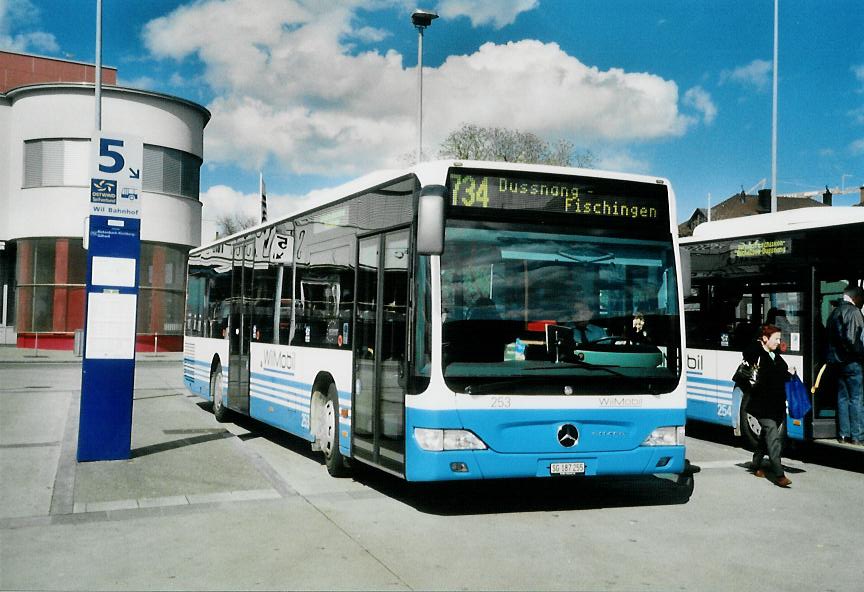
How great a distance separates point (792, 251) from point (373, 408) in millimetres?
6071

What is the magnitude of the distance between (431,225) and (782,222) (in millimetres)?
6466

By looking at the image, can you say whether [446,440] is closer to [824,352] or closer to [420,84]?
[824,352]

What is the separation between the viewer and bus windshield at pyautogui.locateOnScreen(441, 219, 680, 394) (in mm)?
7723

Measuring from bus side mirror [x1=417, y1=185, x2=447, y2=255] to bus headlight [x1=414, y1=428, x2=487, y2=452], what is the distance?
4.88 feet

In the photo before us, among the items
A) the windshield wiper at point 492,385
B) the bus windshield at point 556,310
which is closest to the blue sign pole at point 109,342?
the bus windshield at point 556,310

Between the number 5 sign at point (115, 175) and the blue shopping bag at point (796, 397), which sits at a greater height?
the number 5 sign at point (115, 175)

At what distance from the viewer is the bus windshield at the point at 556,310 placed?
7.72 metres

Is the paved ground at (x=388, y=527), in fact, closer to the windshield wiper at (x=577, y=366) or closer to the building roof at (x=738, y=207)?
the windshield wiper at (x=577, y=366)

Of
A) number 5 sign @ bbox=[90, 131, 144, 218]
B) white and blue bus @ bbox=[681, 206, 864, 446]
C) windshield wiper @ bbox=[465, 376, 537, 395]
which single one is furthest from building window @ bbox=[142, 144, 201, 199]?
windshield wiper @ bbox=[465, 376, 537, 395]

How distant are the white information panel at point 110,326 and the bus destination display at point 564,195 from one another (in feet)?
15.6

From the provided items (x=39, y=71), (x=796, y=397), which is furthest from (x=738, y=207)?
(x=796, y=397)

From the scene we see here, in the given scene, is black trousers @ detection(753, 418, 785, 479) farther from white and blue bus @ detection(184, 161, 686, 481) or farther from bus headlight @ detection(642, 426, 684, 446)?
bus headlight @ detection(642, 426, 684, 446)

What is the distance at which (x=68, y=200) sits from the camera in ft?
126

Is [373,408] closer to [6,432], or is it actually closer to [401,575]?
[401,575]
